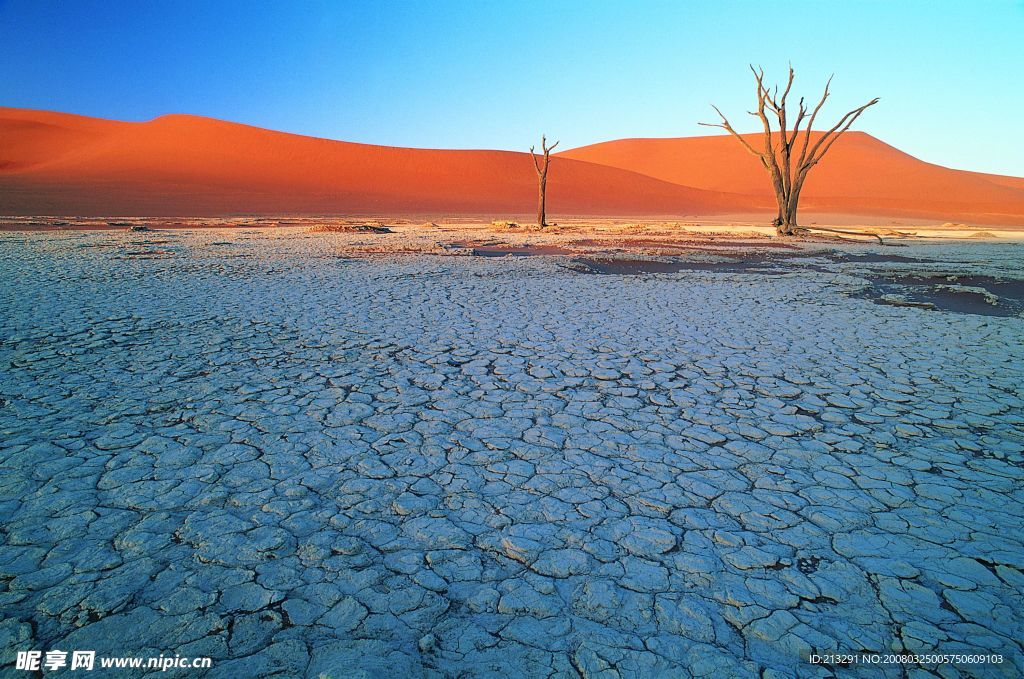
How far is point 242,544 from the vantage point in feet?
7.39

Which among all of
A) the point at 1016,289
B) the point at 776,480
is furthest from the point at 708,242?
the point at 776,480

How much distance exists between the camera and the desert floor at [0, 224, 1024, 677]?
5.97 feet

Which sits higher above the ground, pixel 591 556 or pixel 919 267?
pixel 919 267

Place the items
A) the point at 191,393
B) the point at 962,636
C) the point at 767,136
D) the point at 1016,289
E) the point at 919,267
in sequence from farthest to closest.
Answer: the point at 767,136
the point at 919,267
the point at 1016,289
the point at 191,393
the point at 962,636

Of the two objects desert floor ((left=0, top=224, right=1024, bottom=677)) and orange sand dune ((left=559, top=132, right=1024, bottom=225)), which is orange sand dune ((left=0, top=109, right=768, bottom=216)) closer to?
orange sand dune ((left=559, top=132, right=1024, bottom=225))

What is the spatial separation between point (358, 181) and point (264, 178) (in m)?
7.62

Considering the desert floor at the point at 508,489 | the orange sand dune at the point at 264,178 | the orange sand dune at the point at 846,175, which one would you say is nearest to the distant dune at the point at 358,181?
the orange sand dune at the point at 264,178

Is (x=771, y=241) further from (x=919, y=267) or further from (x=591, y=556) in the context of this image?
(x=591, y=556)

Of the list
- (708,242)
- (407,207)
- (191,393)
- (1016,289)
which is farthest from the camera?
(407,207)

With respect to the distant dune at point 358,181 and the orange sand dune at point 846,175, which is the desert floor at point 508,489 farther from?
the orange sand dune at point 846,175

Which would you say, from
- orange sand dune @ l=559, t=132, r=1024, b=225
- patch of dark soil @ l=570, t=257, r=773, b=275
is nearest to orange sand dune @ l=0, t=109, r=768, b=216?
orange sand dune @ l=559, t=132, r=1024, b=225

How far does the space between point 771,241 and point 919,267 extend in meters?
5.80

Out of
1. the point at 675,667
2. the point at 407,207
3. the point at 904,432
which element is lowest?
the point at 675,667

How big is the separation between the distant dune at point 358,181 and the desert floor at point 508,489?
24977 mm
